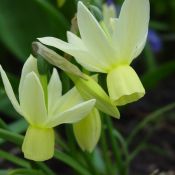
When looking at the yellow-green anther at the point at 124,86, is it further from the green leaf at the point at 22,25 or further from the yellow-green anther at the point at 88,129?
the green leaf at the point at 22,25

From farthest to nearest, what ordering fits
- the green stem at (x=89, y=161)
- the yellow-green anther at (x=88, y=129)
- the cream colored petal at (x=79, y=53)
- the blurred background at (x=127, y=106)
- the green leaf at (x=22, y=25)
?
the green leaf at (x=22, y=25), the blurred background at (x=127, y=106), the green stem at (x=89, y=161), the yellow-green anther at (x=88, y=129), the cream colored petal at (x=79, y=53)

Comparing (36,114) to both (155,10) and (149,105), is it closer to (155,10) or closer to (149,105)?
(149,105)

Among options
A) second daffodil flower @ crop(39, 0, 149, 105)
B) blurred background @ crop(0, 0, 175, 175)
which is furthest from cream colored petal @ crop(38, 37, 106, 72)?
blurred background @ crop(0, 0, 175, 175)

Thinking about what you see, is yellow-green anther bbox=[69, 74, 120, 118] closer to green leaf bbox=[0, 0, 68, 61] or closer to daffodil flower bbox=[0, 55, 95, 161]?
daffodil flower bbox=[0, 55, 95, 161]

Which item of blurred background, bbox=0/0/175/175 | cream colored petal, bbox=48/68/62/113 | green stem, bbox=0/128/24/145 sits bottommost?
blurred background, bbox=0/0/175/175

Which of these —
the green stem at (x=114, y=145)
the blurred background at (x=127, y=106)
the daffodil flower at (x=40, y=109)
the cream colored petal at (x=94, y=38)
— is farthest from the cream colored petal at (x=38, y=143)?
the blurred background at (x=127, y=106)

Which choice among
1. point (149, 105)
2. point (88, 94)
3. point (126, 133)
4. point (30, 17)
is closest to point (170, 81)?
point (149, 105)

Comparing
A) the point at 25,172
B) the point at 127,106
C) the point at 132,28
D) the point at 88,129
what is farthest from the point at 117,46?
the point at 127,106
